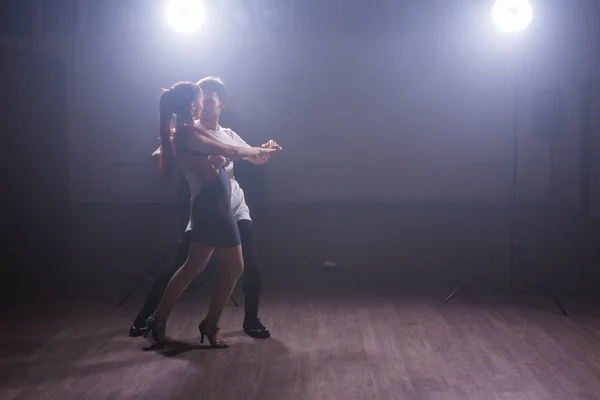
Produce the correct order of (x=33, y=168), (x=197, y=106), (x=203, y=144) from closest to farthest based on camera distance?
1. (x=203, y=144)
2. (x=197, y=106)
3. (x=33, y=168)

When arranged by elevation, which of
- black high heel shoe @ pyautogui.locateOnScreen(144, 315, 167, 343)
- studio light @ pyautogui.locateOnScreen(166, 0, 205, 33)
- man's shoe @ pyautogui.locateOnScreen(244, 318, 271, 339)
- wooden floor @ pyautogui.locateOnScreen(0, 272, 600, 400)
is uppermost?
studio light @ pyautogui.locateOnScreen(166, 0, 205, 33)

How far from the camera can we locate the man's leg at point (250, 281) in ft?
11.3

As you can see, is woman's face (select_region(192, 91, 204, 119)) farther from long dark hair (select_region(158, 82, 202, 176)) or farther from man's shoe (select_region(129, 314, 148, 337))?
man's shoe (select_region(129, 314, 148, 337))

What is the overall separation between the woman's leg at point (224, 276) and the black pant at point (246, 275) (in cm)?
28

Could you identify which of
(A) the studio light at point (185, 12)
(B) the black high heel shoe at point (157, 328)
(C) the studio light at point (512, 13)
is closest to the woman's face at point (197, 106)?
(B) the black high heel shoe at point (157, 328)

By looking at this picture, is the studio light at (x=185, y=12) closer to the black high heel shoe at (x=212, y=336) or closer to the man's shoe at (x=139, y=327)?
the man's shoe at (x=139, y=327)

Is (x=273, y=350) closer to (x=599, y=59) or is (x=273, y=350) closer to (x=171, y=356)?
(x=171, y=356)

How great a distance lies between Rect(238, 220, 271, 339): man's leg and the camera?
3439 millimetres

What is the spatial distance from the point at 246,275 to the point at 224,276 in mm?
349

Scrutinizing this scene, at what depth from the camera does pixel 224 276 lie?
10.3 feet

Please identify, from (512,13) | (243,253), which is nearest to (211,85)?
(243,253)

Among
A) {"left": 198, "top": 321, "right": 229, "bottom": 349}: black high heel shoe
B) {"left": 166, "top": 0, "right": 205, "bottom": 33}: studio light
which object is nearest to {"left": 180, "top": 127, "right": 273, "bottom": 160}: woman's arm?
{"left": 198, "top": 321, "right": 229, "bottom": 349}: black high heel shoe

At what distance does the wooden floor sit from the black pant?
18 cm

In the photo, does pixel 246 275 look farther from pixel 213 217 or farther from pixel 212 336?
pixel 213 217
